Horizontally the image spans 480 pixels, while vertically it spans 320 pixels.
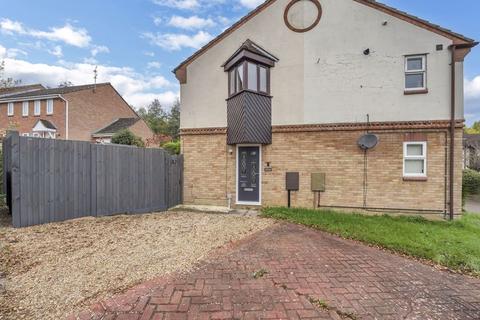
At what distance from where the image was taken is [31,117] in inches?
1027

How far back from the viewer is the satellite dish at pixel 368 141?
886 centimetres

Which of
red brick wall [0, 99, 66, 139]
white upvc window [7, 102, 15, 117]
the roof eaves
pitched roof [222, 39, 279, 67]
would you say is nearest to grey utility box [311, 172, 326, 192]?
pitched roof [222, 39, 279, 67]

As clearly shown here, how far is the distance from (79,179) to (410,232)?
8965 millimetres

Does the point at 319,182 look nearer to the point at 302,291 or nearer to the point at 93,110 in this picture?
the point at 302,291

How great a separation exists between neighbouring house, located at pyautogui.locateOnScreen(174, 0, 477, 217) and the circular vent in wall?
0.12ft

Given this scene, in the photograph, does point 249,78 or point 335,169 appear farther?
point 249,78

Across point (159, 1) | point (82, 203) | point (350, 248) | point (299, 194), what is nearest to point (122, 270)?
point (82, 203)

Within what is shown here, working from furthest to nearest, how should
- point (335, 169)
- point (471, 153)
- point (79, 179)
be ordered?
point (471, 153), point (335, 169), point (79, 179)

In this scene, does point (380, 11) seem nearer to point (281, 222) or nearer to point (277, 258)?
point (281, 222)

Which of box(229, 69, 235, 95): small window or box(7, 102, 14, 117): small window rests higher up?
box(7, 102, 14, 117): small window

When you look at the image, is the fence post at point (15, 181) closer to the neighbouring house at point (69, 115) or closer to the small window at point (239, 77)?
the small window at point (239, 77)

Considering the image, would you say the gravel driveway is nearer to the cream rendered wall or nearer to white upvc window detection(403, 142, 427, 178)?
the cream rendered wall

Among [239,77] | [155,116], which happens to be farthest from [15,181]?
[155,116]

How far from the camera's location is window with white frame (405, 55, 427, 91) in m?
8.76
